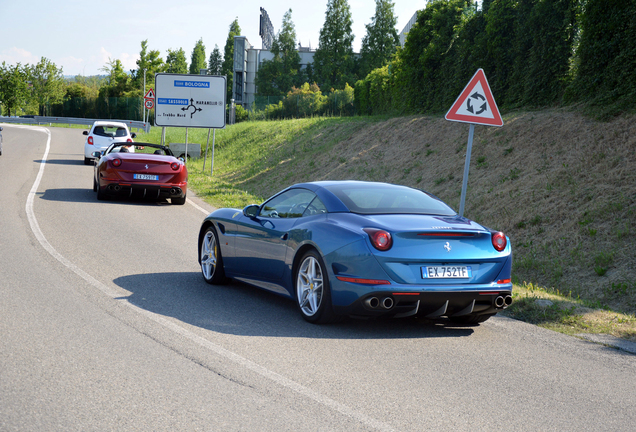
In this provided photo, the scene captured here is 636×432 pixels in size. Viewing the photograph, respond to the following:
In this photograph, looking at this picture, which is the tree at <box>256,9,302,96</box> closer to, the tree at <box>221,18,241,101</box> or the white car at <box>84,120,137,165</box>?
the tree at <box>221,18,241,101</box>

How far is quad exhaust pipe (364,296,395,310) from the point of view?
17.5ft

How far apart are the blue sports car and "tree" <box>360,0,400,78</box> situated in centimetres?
6446

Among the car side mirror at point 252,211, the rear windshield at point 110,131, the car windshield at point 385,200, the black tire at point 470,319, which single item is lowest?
the black tire at point 470,319

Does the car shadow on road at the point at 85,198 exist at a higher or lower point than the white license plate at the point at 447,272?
lower

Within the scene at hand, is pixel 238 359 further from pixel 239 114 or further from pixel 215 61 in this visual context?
pixel 215 61

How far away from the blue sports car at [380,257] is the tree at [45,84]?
92961mm

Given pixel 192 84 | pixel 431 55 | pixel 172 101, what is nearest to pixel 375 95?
pixel 431 55

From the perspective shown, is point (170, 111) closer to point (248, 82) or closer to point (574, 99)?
point (574, 99)

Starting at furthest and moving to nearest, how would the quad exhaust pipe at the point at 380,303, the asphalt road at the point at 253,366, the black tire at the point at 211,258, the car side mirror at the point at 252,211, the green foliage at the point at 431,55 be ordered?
the green foliage at the point at 431,55 → the black tire at the point at 211,258 → the car side mirror at the point at 252,211 → the quad exhaust pipe at the point at 380,303 → the asphalt road at the point at 253,366

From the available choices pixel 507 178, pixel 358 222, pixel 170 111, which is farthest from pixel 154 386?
pixel 170 111

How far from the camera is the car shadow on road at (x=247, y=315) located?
5.68 meters

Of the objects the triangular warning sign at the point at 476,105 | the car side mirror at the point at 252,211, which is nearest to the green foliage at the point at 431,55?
the triangular warning sign at the point at 476,105

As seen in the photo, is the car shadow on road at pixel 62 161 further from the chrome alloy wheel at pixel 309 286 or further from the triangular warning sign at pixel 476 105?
the chrome alloy wheel at pixel 309 286

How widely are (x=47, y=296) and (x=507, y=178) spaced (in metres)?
9.71
